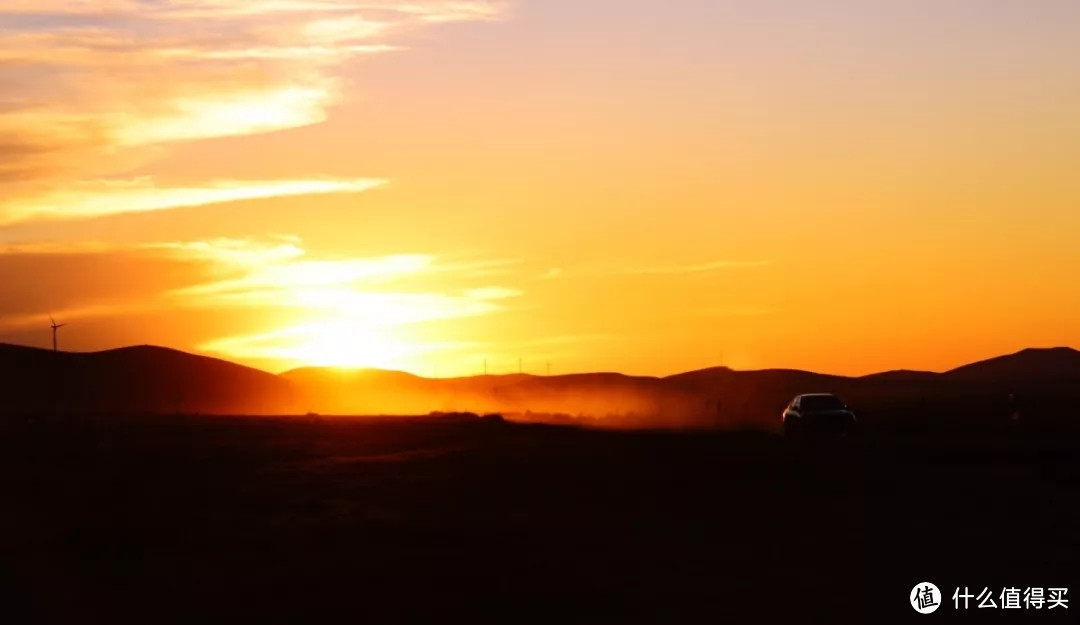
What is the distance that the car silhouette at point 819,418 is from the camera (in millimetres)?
56281

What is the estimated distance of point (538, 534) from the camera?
26875 millimetres

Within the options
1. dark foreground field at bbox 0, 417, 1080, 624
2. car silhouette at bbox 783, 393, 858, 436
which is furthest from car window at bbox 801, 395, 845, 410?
dark foreground field at bbox 0, 417, 1080, 624

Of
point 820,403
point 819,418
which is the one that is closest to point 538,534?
point 819,418

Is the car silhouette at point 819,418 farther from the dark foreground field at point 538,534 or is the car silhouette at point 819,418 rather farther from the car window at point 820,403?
the dark foreground field at point 538,534

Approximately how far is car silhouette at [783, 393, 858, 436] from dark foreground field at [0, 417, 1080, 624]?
9617 mm

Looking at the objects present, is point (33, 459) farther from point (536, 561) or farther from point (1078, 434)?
point (1078, 434)

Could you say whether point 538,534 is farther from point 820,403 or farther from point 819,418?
point 820,403

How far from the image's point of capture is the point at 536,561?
2402 centimetres

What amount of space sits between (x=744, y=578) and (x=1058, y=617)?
4549 millimetres

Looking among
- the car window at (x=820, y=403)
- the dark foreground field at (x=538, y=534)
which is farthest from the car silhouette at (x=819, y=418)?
the dark foreground field at (x=538, y=534)

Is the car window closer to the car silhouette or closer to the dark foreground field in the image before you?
the car silhouette

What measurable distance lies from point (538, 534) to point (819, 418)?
31.0 m

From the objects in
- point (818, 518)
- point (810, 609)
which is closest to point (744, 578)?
point (810, 609)

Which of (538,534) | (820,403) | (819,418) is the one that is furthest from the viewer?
(820,403)
